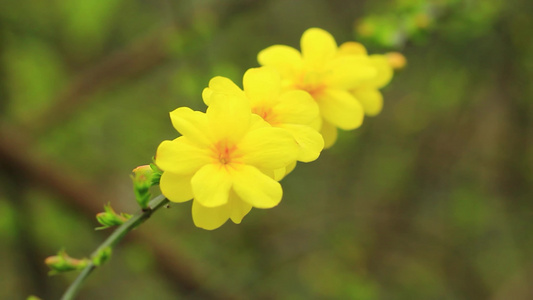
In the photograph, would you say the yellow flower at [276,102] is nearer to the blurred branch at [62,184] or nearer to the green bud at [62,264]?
the green bud at [62,264]

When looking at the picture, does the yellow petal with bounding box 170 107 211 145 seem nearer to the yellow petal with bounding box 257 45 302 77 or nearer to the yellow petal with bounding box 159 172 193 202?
the yellow petal with bounding box 159 172 193 202

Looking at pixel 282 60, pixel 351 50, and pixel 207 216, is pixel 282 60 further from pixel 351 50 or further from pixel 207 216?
pixel 207 216

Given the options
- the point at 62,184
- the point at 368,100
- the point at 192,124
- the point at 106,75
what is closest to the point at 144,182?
the point at 192,124

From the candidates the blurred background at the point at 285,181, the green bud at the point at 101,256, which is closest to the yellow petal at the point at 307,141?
the green bud at the point at 101,256

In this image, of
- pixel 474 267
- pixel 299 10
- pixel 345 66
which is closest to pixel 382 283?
pixel 474 267

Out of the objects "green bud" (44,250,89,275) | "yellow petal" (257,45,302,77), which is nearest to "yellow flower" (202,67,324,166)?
"yellow petal" (257,45,302,77)

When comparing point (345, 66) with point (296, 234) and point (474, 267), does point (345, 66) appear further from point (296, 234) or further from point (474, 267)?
point (474, 267)
